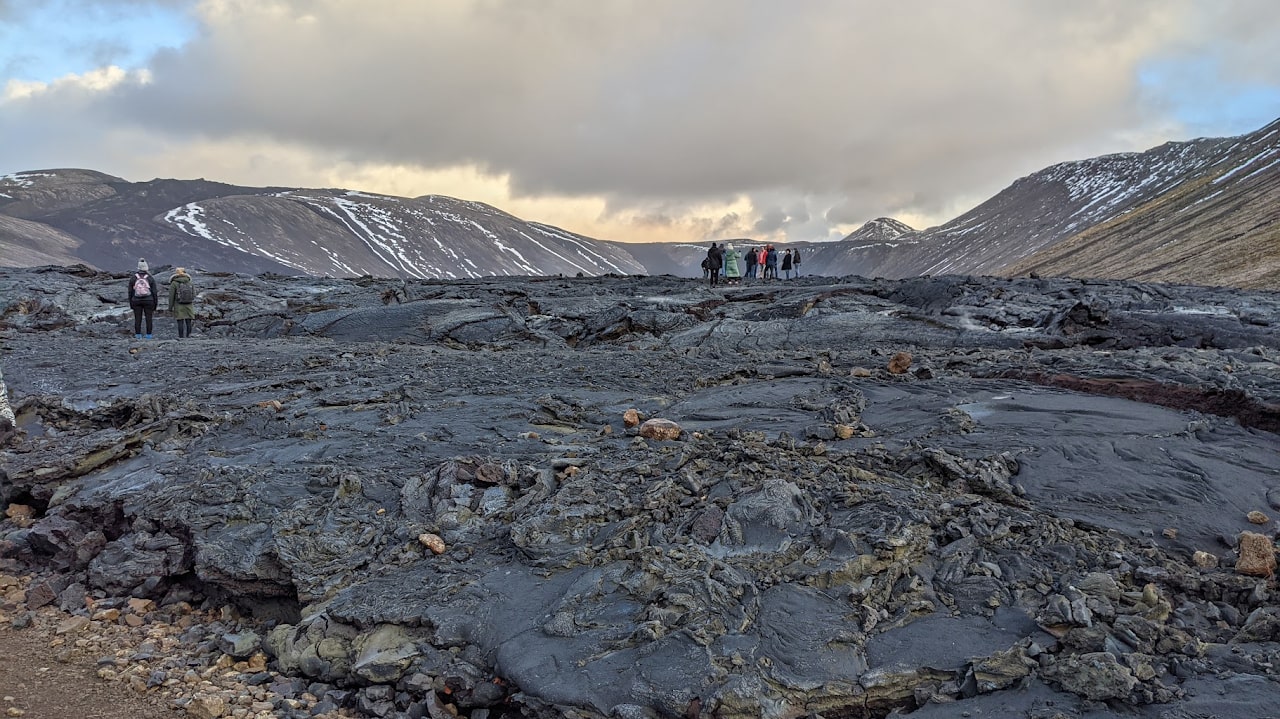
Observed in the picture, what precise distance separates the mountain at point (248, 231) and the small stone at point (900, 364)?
90835mm

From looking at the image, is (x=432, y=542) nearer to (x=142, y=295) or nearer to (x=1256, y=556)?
(x=1256, y=556)

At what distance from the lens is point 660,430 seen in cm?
818

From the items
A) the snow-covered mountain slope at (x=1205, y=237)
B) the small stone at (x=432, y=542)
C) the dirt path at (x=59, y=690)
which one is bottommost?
the dirt path at (x=59, y=690)

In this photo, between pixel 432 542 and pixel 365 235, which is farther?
pixel 365 235

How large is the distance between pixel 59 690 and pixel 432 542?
265cm

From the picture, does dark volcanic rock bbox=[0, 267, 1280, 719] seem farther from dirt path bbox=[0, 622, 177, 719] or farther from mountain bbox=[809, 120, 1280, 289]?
mountain bbox=[809, 120, 1280, 289]

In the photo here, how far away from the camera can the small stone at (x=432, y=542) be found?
20.1 feet

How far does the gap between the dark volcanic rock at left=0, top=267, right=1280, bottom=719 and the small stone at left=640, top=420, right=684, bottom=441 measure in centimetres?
17

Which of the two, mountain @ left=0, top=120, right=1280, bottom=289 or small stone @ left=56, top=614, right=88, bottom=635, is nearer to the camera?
small stone @ left=56, top=614, right=88, bottom=635

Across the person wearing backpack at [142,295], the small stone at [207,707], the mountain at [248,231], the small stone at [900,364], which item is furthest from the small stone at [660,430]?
the mountain at [248,231]

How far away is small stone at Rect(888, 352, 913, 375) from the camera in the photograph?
1113cm

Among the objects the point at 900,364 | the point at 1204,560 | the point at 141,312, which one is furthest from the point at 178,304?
the point at 1204,560

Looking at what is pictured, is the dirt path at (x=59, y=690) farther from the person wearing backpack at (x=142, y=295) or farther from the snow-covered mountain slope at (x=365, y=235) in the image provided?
the snow-covered mountain slope at (x=365, y=235)

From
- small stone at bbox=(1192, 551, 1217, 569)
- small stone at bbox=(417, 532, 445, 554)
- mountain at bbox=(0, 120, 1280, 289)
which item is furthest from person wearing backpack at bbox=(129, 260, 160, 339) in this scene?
mountain at bbox=(0, 120, 1280, 289)
